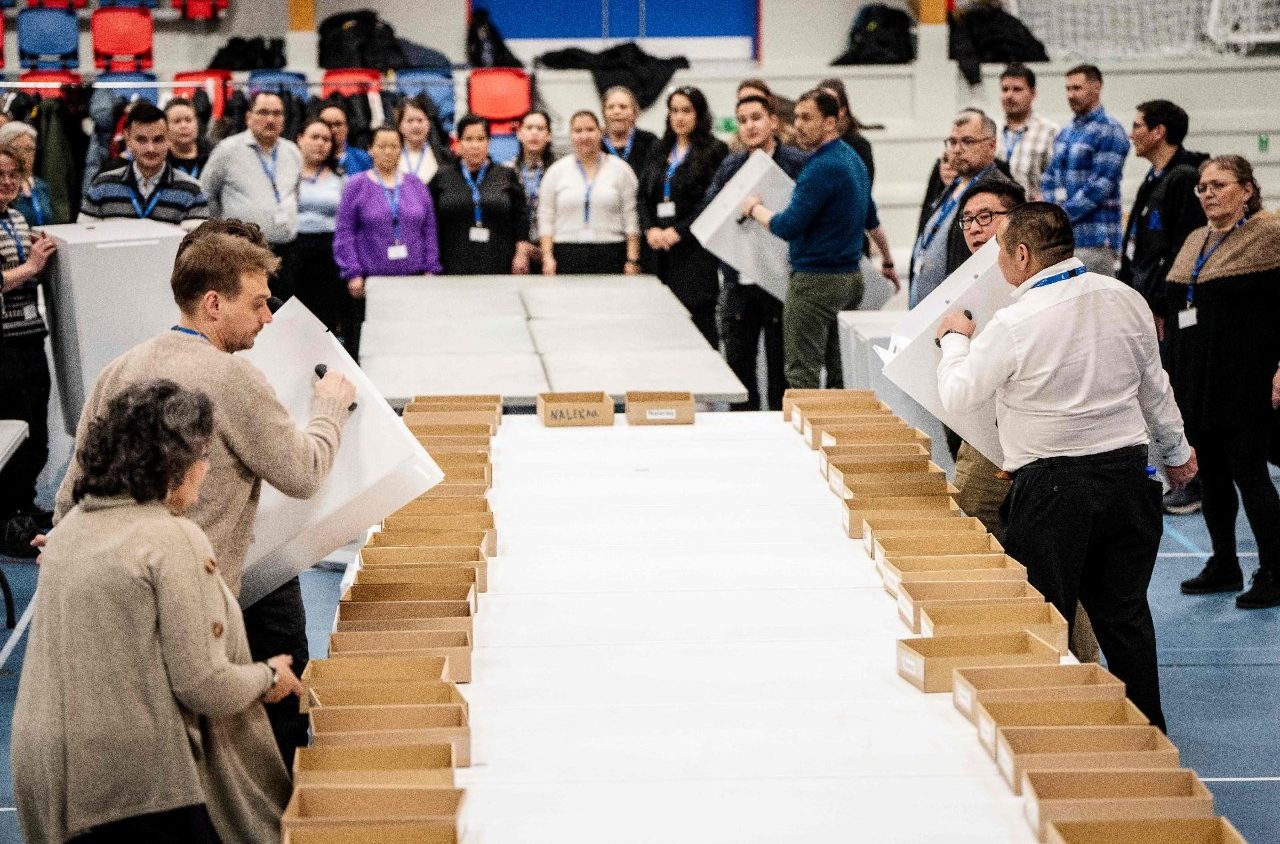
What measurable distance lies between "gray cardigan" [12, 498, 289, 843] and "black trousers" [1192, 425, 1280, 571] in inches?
160

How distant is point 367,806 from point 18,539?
443 cm

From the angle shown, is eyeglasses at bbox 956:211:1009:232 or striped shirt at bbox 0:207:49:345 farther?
striped shirt at bbox 0:207:49:345

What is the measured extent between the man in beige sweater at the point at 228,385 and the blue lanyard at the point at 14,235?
11.3 feet

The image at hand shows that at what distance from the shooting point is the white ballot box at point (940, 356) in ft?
12.6

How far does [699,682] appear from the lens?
9.14ft

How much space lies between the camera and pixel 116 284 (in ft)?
20.5

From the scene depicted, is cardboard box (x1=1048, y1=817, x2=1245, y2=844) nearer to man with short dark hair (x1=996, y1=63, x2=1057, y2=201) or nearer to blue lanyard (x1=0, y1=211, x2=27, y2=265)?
blue lanyard (x1=0, y1=211, x2=27, y2=265)

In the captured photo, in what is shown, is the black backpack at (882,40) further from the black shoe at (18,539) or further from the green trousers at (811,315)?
the black shoe at (18,539)

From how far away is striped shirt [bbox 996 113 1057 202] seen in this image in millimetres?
8086

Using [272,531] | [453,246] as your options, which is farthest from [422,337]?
[272,531]

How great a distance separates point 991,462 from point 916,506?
0.47 m

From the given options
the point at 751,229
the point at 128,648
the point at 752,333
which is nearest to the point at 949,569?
the point at 128,648

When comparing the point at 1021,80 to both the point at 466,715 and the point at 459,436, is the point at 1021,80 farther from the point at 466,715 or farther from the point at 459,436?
the point at 466,715

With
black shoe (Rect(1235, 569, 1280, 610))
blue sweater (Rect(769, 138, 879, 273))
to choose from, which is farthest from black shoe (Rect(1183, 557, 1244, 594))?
blue sweater (Rect(769, 138, 879, 273))
